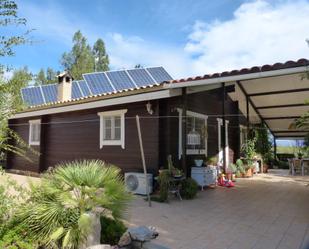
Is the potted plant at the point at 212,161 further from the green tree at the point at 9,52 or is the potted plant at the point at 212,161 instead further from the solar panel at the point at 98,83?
the green tree at the point at 9,52

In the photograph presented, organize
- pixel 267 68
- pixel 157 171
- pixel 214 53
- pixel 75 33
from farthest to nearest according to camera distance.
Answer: pixel 75 33, pixel 214 53, pixel 157 171, pixel 267 68

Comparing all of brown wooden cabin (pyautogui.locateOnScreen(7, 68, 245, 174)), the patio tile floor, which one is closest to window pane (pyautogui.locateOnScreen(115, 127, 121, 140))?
brown wooden cabin (pyautogui.locateOnScreen(7, 68, 245, 174))

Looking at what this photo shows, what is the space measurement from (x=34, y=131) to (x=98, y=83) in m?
3.74

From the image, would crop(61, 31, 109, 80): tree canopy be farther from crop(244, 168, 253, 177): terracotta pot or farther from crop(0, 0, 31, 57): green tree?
crop(0, 0, 31, 57): green tree

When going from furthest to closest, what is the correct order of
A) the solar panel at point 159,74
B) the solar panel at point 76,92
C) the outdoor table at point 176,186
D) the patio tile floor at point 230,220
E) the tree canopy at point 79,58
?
the tree canopy at point 79,58
the solar panel at point 76,92
the solar panel at point 159,74
the outdoor table at point 176,186
the patio tile floor at point 230,220

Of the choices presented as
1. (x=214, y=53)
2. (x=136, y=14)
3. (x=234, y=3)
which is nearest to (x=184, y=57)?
(x=214, y=53)

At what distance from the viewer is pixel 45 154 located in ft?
38.5

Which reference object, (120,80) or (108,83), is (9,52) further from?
(108,83)

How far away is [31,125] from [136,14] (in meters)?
6.73

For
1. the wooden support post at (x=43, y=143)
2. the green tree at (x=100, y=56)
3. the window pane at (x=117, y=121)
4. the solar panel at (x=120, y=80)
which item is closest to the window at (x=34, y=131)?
the wooden support post at (x=43, y=143)

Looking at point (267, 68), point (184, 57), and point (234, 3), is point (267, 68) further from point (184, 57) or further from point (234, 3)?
point (184, 57)

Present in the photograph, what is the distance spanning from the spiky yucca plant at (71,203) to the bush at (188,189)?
343 centimetres

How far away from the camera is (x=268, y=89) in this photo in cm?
1164

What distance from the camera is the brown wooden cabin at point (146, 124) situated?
24.8 ft
